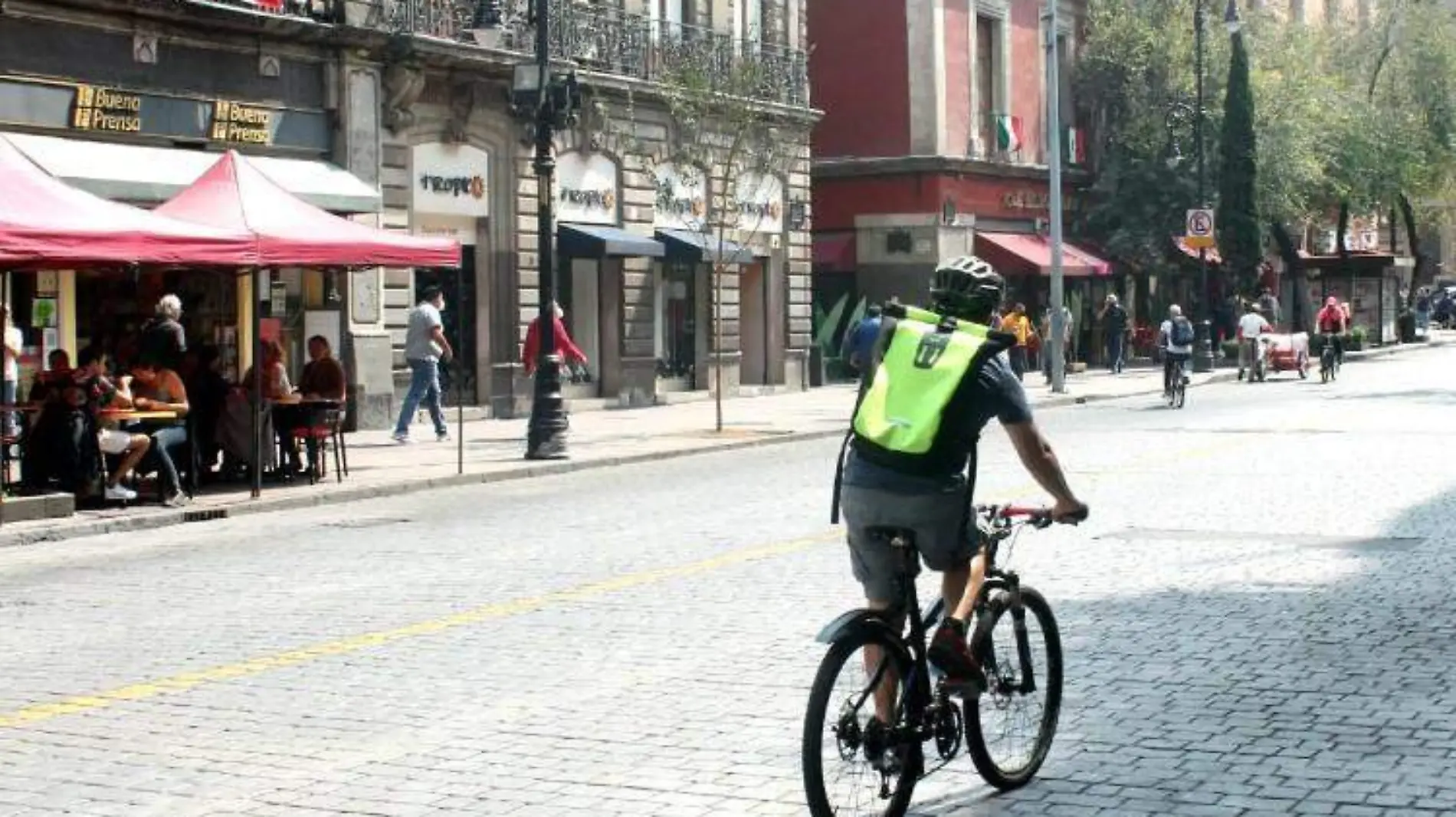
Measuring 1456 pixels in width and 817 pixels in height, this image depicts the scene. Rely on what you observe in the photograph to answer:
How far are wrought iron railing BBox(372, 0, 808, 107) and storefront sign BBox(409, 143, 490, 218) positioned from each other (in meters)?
1.67

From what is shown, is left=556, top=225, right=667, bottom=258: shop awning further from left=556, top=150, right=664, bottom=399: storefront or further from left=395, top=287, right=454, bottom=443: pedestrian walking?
left=395, top=287, right=454, bottom=443: pedestrian walking

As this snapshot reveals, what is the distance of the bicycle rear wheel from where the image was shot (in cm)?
561

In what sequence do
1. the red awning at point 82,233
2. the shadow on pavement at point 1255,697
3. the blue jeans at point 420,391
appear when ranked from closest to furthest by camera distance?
the shadow on pavement at point 1255,697 → the red awning at point 82,233 → the blue jeans at point 420,391

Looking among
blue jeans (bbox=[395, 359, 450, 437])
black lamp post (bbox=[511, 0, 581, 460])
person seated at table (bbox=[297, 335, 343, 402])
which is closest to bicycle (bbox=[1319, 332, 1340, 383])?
blue jeans (bbox=[395, 359, 450, 437])

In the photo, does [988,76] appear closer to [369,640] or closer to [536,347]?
[536,347]

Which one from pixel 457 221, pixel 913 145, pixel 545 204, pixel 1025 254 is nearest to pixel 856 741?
pixel 545 204

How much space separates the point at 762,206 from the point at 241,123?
13551mm

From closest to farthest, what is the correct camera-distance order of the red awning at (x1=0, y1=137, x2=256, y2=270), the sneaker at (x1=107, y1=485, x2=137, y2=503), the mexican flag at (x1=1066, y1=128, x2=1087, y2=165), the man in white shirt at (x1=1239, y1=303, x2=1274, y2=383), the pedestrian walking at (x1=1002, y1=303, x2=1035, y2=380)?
1. the red awning at (x1=0, y1=137, x2=256, y2=270)
2. the sneaker at (x1=107, y1=485, x2=137, y2=503)
3. the pedestrian walking at (x1=1002, y1=303, x2=1035, y2=380)
4. the man in white shirt at (x1=1239, y1=303, x2=1274, y2=383)
5. the mexican flag at (x1=1066, y1=128, x2=1087, y2=165)

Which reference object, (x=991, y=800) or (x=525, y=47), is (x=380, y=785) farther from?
(x=525, y=47)

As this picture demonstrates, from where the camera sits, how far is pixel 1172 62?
51.1 m

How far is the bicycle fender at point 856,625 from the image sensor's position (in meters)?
5.64

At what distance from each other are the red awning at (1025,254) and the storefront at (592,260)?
1428cm

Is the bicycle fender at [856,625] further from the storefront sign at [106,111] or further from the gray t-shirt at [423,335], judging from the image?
the storefront sign at [106,111]

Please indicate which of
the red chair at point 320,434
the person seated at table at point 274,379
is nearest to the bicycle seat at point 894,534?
the red chair at point 320,434
